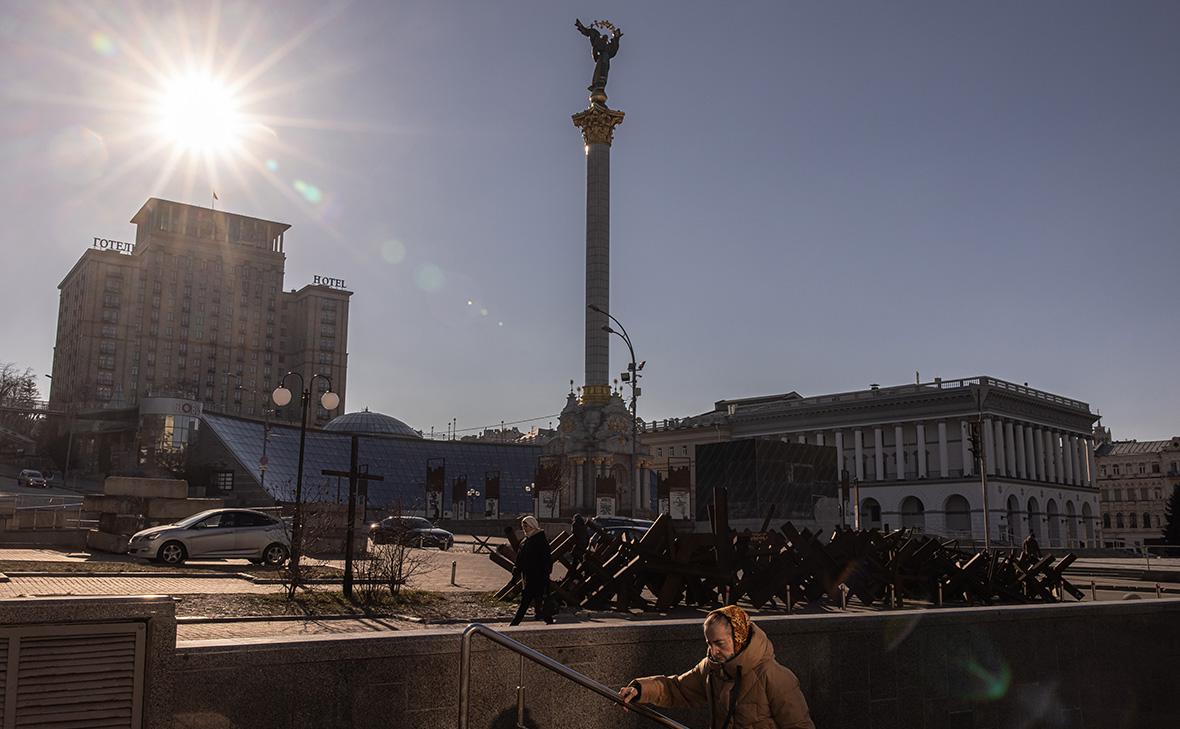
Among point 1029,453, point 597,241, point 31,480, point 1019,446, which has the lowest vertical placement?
point 31,480

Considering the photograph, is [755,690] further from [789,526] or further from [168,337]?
[168,337]

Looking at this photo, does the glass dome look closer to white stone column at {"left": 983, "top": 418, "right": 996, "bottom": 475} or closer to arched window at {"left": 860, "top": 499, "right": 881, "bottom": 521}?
arched window at {"left": 860, "top": 499, "right": 881, "bottom": 521}

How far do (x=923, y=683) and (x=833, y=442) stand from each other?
10607cm

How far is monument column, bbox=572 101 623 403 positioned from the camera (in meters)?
75.7

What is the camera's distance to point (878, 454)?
10600 centimetres

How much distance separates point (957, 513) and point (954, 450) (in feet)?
22.1

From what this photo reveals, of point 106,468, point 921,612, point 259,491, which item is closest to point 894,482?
point 259,491

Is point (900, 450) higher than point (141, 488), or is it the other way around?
point (900, 450)

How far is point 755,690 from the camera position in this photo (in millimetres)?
5875

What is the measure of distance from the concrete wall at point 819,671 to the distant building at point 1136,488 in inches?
5138

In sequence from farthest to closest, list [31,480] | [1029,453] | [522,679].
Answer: [1029,453] < [31,480] < [522,679]

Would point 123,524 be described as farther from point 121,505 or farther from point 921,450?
point 921,450

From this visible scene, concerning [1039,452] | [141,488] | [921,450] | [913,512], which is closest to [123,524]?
[141,488]

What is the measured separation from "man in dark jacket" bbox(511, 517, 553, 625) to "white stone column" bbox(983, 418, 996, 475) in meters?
90.8
